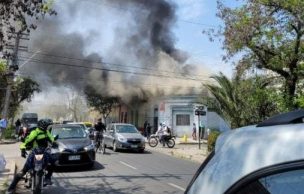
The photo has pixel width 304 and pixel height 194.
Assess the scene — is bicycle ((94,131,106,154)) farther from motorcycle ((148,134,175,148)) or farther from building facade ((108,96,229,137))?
building facade ((108,96,229,137))

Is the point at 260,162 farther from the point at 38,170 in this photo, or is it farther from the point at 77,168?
the point at 77,168

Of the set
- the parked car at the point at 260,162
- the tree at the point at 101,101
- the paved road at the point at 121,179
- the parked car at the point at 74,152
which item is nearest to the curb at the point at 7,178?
the paved road at the point at 121,179

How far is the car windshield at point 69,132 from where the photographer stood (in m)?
17.5

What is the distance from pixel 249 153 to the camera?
1883 millimetres

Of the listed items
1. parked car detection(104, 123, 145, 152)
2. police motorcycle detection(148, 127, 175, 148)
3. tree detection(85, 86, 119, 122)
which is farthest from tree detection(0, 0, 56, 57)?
tree detection(85, 86, 119, 122)

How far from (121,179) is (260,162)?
40.5ft

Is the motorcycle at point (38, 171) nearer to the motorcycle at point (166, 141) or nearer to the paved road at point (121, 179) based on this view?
the paved road at point (121, 179)

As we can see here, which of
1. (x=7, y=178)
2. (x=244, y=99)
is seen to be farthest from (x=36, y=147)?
(x=244, y=99)

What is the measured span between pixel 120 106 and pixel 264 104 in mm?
45728

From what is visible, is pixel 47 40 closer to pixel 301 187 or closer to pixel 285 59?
pixel 285 59

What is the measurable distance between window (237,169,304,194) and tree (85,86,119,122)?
5691cm

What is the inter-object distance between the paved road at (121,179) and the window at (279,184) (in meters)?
9.85

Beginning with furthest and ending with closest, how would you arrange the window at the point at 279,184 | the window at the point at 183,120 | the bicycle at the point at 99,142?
the window at the point at 183,120 < the bicycle at the point at 99,142 < the window at the point at 279,184

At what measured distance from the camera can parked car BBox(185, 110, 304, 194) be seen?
1.75 meters
